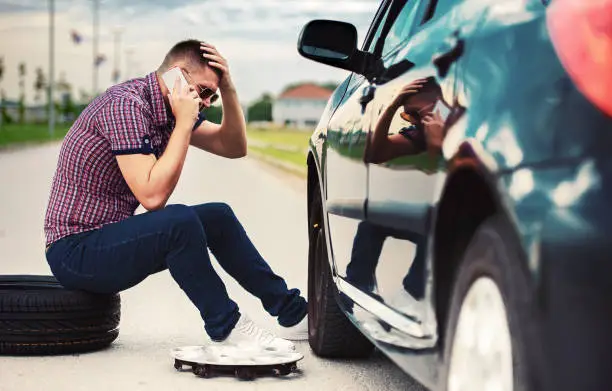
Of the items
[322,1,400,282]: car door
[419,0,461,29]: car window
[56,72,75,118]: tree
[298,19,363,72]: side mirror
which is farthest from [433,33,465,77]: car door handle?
[56,72,75,118]: tree

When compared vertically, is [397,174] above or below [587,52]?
below

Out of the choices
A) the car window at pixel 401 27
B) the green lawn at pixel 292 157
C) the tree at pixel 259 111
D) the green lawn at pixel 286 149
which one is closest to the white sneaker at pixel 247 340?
the car window at pixel 401 27

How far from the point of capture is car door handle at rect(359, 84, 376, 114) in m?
4.26

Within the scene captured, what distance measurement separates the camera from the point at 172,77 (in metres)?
5.36

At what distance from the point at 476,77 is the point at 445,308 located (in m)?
0.60

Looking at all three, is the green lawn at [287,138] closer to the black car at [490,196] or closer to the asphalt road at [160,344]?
the asphalt road at [160,344]

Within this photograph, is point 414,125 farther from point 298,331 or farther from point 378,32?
point 298,331

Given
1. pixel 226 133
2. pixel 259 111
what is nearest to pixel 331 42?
pixel 226 133

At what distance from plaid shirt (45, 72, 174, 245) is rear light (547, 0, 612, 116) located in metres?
3.07

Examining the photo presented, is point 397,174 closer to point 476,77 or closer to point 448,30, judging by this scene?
point 448,30

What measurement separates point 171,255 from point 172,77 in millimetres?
750

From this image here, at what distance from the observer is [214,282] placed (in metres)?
5.20

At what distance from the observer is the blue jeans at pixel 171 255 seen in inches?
204

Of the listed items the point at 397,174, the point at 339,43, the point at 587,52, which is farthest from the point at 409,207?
the point at 339,43
